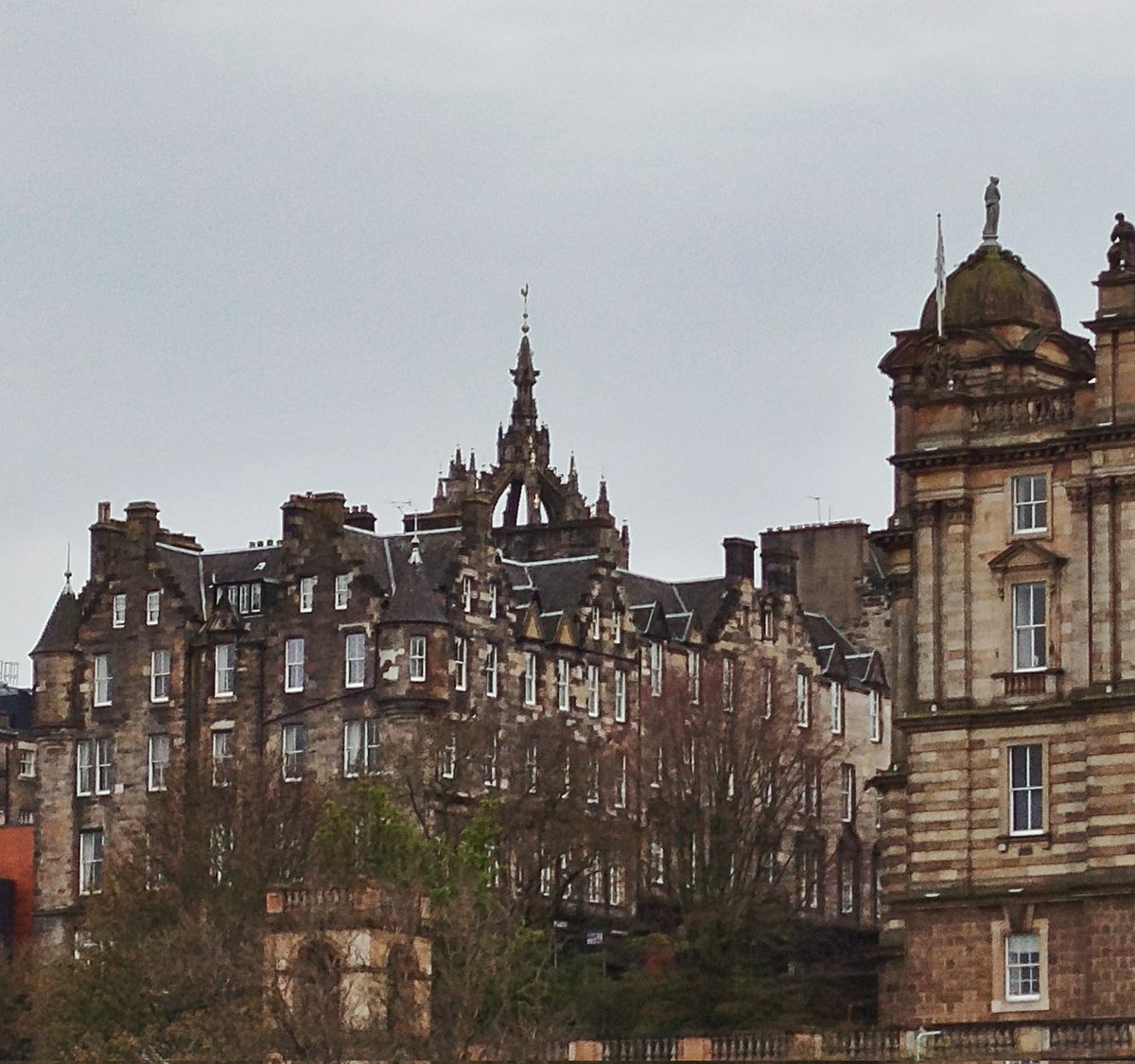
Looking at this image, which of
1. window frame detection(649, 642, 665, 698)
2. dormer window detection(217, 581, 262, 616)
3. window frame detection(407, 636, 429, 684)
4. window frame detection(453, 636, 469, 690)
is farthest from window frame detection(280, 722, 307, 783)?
window frame detection(649, 642, 665, 698)

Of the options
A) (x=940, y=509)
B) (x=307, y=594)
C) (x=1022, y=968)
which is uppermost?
(x=307, y=594)

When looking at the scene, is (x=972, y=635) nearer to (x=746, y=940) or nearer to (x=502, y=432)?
(x=746, y=940)

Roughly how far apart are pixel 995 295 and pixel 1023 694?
1540 centimetres

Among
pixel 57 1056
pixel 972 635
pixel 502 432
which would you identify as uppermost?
pixel 502 432

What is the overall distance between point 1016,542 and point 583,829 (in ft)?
101

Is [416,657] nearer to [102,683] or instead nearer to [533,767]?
[533,767]

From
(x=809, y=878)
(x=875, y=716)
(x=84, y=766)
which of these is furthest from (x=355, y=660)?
(x=875, y=716)

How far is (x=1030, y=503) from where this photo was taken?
112312 mm

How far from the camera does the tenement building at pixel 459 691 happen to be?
14425cm

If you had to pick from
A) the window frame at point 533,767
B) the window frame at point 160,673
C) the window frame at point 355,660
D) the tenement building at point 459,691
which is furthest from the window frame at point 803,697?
the window frame at point 160,673

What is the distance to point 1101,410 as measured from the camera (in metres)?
111

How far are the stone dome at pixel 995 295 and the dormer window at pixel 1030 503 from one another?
34.0 ft

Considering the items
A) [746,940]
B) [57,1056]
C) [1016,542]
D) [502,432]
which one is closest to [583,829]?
[746,940]

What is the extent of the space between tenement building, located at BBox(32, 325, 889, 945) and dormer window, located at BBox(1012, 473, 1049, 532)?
91.1 ft
